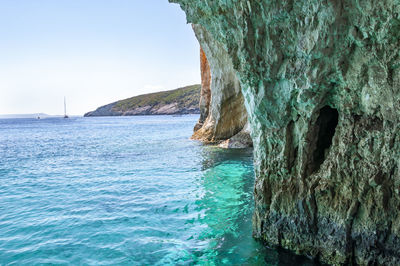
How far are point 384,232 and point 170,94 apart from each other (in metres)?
177

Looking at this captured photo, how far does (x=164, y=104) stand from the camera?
16638 centimetres

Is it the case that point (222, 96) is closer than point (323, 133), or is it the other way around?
point (323, 133)

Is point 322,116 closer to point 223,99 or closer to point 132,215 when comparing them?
point 132,215

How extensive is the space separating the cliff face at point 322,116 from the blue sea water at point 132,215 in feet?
4.15

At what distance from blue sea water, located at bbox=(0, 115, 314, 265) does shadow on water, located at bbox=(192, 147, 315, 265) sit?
1.1 inches

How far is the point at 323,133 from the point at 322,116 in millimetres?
404

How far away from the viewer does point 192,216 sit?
1024 cm

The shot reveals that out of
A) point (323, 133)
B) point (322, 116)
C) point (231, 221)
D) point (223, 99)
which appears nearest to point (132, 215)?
point (231, 221)

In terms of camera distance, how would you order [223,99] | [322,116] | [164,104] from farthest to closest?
[164,104], [223,99], [322,116]

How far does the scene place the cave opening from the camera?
6.66m

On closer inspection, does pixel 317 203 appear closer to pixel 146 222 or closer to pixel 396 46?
Answer: pixel 396 46

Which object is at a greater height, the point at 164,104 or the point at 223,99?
the point at 164,104

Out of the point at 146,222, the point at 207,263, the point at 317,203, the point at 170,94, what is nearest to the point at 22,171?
the point at 146,222

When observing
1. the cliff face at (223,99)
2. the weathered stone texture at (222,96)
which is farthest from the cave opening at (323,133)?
the weathered stone texture at (222,96)
